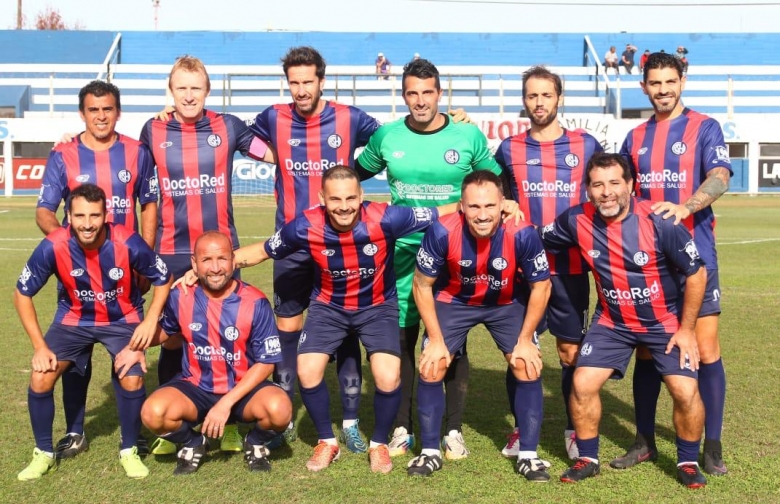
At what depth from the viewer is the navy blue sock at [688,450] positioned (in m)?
4.33

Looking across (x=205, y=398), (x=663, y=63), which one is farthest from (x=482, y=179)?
(x=205, y=398)

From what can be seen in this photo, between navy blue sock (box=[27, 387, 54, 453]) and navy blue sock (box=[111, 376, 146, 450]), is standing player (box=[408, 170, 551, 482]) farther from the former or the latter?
navy blue sock (box=[27, 387, 54, 453])

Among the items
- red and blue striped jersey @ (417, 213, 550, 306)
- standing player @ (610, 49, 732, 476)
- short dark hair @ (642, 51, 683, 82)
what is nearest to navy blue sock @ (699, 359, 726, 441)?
standing player @ (610, 49, 732, 476)

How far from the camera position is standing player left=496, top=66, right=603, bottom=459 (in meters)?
4.83

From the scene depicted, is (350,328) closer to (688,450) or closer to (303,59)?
(303,59)

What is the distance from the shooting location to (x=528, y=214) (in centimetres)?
504

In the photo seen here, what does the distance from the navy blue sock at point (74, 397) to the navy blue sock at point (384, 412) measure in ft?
5.05

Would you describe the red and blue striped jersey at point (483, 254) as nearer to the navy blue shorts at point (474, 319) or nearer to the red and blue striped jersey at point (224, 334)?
the navy blue shorts at point (474, 319)

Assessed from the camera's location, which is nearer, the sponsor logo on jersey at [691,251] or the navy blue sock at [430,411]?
the sponsor logo on jersey at [691,251]

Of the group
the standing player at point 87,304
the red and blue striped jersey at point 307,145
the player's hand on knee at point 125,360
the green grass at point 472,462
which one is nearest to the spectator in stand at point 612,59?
the green grass at point 472,462

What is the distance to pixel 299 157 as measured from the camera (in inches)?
209

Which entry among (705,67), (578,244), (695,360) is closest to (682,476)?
(695,360)

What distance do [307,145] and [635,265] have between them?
1.98 metres

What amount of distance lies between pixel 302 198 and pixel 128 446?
5.48ft
